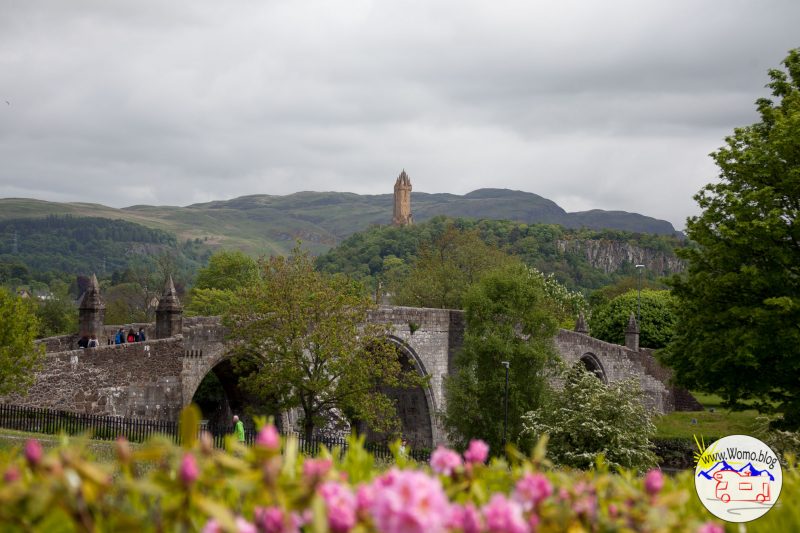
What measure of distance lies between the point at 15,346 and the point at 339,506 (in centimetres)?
1857

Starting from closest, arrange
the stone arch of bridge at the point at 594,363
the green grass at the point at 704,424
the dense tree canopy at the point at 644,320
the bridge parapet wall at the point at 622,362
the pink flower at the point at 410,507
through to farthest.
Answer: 1. the pink flower at the point at 410,507
2. the green grass at the point at 704,424
3. the bridge parapet wall at the point at 622,362
4. the stone arch of bridge at the point at 594,363
5. the dense tree canopy at the point at 644,320

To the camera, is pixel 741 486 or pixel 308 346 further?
pixel 308 346

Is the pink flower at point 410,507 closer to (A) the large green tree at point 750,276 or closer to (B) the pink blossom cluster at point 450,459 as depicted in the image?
(B) the pink blossom cluster at point 450,459

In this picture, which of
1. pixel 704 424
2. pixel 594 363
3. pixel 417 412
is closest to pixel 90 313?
pixel 417 412

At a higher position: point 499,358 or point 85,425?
point 499,358

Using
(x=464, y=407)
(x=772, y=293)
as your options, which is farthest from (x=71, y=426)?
(x=772, y=293)

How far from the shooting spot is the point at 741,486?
4.98 metres

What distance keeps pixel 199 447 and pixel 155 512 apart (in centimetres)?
27

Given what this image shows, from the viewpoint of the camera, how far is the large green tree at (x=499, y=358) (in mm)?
30578

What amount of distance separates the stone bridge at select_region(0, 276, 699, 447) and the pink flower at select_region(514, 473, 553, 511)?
20070 mm

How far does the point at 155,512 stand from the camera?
3.33 metres

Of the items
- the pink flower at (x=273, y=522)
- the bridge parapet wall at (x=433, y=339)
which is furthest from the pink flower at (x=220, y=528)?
the bridge parapet wall at (x=433, y=339)

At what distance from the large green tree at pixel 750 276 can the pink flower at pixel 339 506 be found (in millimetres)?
17032

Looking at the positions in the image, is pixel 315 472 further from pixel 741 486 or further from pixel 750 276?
pixel 750 276
